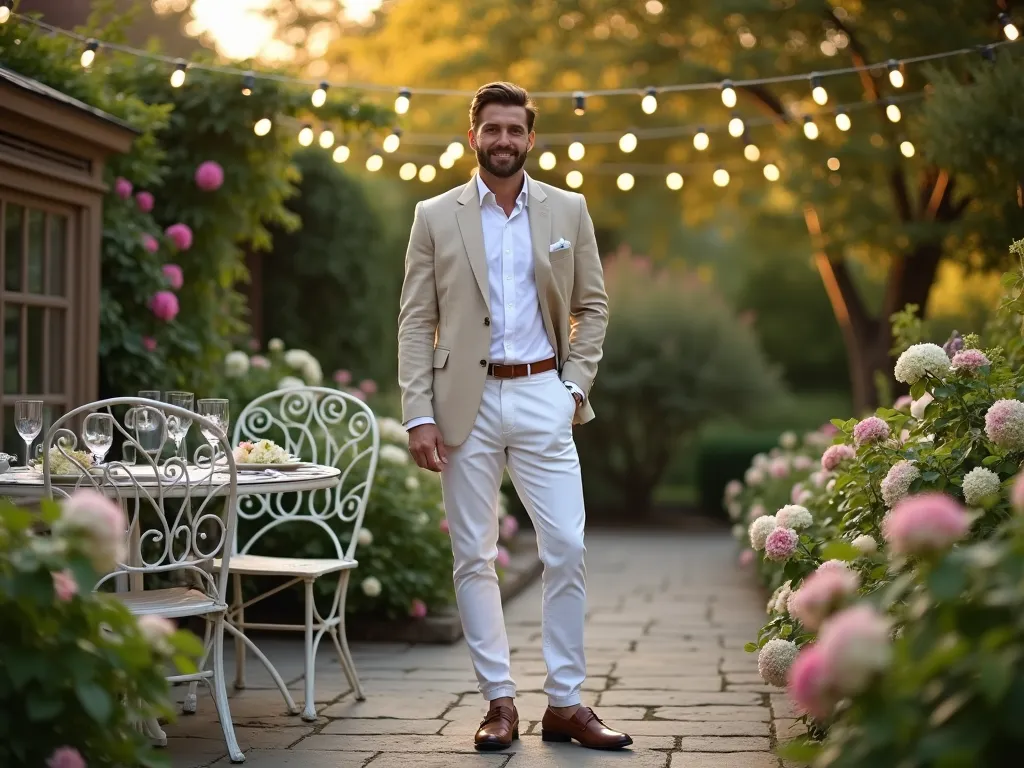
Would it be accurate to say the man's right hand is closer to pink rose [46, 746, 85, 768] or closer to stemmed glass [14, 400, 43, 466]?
stemmed glass [14, 400, 43, 466]

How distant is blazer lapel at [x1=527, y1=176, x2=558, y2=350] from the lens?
3686mm

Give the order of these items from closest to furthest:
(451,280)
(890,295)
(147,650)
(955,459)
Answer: (147,650) < (955,459) < (451,280) < (890,295)

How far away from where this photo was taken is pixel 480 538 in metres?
3.69

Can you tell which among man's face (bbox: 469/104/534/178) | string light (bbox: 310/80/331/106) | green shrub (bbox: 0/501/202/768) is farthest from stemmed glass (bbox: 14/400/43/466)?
string light (bbox: 310/80/331/106)

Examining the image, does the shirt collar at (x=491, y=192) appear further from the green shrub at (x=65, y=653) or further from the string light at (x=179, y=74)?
the string light at (x=179, y=74)

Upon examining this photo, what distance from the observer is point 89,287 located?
5.28 metres

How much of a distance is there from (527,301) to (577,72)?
7634 mm

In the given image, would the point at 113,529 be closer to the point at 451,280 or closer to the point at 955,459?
the point at 451,280

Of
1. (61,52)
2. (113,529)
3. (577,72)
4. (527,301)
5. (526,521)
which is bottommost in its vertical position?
(526,521)

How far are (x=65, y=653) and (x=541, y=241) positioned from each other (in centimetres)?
197

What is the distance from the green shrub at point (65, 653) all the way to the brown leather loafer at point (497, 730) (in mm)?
1505

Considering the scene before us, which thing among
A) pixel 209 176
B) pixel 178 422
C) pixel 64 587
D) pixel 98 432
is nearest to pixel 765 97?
pixel 209 176

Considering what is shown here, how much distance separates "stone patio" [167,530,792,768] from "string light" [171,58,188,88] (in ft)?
8.58

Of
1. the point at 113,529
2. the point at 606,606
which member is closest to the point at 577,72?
the point at 606,606
